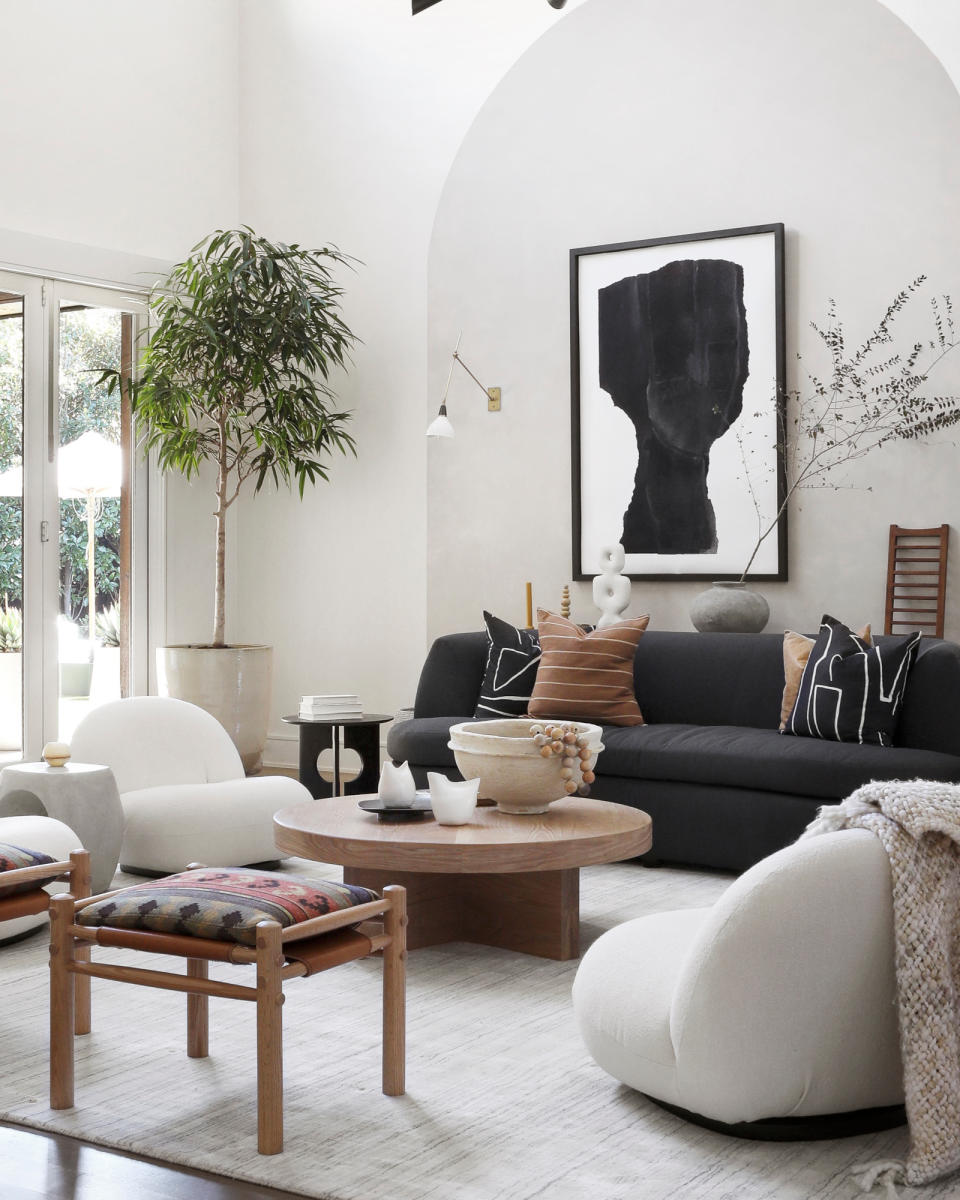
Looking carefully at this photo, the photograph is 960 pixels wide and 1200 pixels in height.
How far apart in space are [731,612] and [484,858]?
2598 millimetres

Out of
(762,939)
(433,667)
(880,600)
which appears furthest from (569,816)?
(880,600)

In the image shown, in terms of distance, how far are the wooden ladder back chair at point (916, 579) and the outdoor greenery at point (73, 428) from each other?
3816 mm

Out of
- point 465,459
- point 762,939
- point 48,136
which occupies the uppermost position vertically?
point 48,136

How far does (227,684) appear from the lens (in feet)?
21.8

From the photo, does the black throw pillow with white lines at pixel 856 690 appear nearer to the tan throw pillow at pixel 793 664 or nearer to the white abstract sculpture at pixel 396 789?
the tan throw pillow at pixel 793 664

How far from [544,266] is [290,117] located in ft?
6.12

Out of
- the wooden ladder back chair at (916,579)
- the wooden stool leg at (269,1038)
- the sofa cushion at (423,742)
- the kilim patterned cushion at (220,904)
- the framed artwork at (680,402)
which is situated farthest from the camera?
the framed artwork at (680,402)

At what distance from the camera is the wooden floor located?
7.24 feet

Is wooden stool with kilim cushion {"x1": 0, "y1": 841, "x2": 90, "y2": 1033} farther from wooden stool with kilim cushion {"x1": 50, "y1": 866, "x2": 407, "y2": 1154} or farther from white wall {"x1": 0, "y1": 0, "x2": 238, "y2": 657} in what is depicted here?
white wall {"x1": 0, "y1": 0, "x2": 238, "y2": 657}

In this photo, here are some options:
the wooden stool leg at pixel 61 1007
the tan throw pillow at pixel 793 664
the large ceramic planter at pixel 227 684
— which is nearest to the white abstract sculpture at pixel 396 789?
the wooden stool leg at pixel 61 1007

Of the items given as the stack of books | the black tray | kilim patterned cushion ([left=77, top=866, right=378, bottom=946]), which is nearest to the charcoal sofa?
the stack of books

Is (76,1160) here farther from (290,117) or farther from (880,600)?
(290,117)

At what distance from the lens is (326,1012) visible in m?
3.20

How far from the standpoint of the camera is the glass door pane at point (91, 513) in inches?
263
